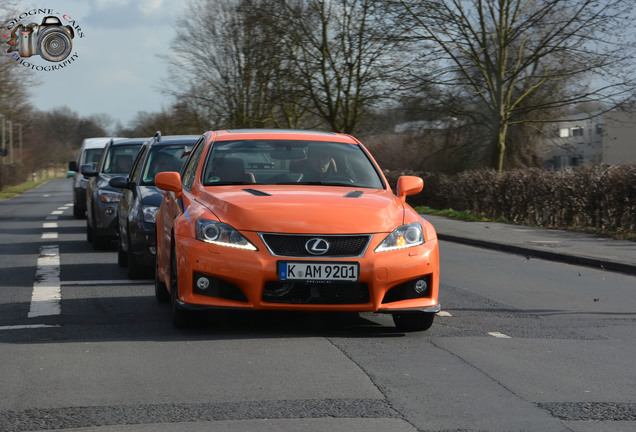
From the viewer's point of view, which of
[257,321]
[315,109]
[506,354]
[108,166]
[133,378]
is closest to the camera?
[133,378]

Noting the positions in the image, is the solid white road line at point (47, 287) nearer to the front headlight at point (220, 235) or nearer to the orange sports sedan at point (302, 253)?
the orange sports sedan at point (302, 253)

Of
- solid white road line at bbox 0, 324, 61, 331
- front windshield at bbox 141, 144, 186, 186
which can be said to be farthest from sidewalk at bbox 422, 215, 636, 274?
solid white road line at bbox 0, 324, 61, 331

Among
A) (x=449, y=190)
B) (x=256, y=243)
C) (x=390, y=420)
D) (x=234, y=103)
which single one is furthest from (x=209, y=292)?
(x=234, y=103)

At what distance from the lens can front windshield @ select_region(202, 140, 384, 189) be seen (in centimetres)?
840

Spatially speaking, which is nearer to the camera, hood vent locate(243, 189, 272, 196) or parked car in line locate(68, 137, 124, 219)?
hood vent locate(243, 189, 272, 196)

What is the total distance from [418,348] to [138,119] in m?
89.4

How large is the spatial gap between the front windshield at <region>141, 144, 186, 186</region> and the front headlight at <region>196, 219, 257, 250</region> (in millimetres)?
5500

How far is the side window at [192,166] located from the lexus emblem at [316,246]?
178 cm

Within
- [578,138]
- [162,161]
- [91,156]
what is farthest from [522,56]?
[162,161]

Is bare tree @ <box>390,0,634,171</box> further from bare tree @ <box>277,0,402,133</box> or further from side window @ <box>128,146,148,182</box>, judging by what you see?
side window @ <box>128,146,148,182</box>

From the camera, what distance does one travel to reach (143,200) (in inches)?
465

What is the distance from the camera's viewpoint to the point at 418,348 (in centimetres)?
704

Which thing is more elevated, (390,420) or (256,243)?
(256,243)

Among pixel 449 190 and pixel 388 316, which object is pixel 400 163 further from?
pixel 388 316
